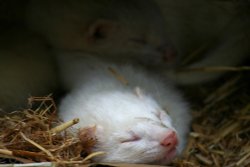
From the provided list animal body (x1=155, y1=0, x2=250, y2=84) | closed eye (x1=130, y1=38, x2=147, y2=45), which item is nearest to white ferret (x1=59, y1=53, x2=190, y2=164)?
closed eye (x1=130, y1=38, x2=147, y2=45)

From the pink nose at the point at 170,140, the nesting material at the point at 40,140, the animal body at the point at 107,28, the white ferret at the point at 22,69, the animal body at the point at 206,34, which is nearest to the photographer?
the nesting material at the point at 40,140

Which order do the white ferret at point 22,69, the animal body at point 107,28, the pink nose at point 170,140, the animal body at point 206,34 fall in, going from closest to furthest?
1. the pink nose at point 170,140
2. the white ferret at point 22,69
3. the animal body at point 107,28
4. the animal body at point 206,34

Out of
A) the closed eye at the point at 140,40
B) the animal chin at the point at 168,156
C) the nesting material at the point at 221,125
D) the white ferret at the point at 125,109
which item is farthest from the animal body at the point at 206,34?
the animal chin at the point at 168,156

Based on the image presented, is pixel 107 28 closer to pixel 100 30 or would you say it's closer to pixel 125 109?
pixel 100 30

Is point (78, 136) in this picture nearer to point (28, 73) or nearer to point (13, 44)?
point (28, 73)

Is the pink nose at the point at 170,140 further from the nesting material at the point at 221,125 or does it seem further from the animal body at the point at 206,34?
the animal body at the point at 206,34

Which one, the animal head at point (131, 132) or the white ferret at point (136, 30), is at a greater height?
the white ferret at point (136, 30)
